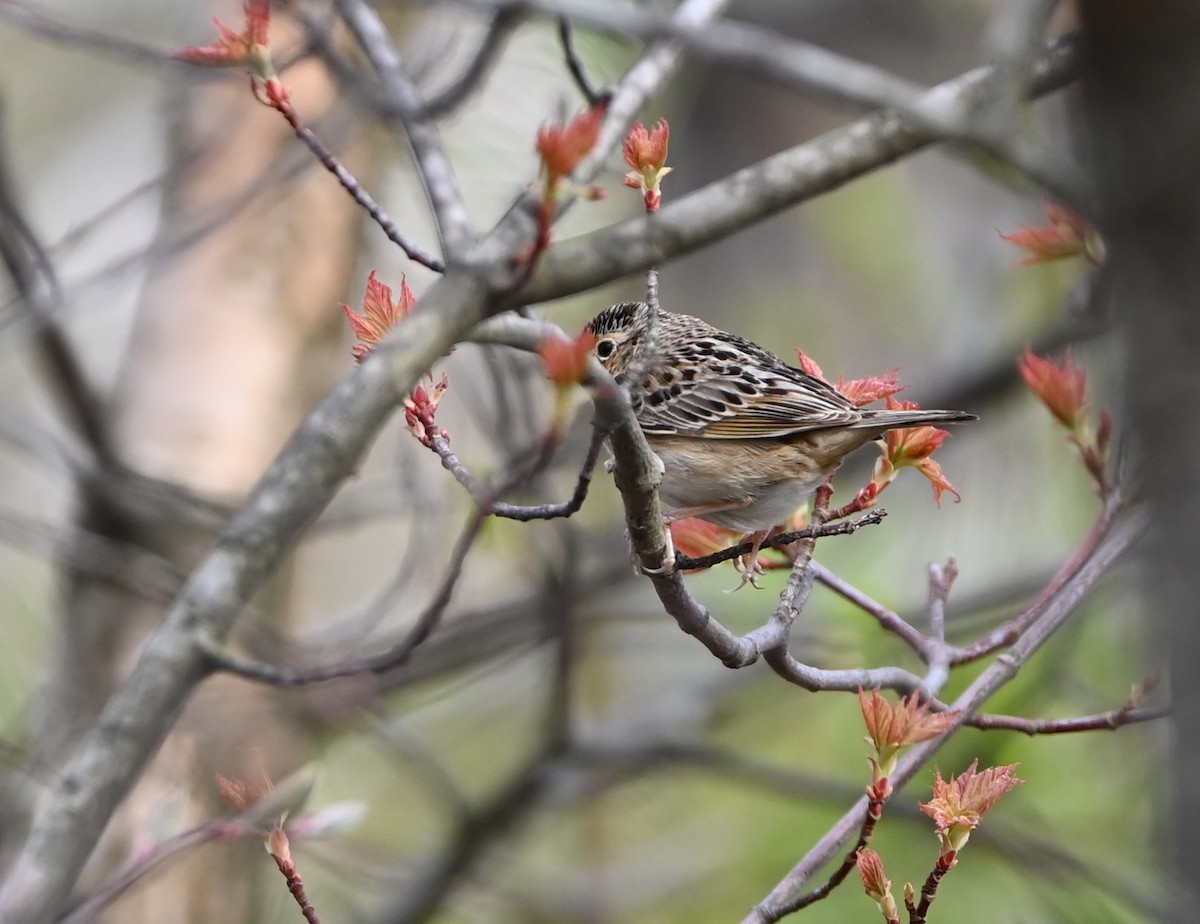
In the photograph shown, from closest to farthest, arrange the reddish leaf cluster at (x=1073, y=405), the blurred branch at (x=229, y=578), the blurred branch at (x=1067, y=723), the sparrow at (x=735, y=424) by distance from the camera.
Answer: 1. the blurred branch at (x=229, y=578)
2. the blurred branch at (x=1067, y=723)
3. the reddish leaf cluster at (x=1073, y=405)
4. the sparrow at (x=735, y=424)

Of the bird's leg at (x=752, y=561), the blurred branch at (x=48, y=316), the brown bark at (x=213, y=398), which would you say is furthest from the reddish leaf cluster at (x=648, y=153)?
the brown bark at (x=213, y=398)

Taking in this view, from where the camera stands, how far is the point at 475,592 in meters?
7.83

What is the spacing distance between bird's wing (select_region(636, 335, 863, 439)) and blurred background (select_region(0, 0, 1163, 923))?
0.70 meters

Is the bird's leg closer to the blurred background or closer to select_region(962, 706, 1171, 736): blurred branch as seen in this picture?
select_region(962, 706, 1171, 736): blurred branch

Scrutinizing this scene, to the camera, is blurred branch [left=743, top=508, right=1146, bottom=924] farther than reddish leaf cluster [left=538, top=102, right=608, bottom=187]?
Yes

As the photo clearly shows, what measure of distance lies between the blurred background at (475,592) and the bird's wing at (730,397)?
2.29ft

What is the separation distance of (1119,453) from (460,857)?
120 inches

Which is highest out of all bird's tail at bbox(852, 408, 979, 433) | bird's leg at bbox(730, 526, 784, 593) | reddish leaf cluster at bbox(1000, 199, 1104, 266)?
reddish leaf cluster at bbox(1000, 199, 1104, 266)

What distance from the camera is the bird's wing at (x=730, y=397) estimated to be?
331 cm

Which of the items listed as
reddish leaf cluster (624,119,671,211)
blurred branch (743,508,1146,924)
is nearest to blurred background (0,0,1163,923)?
blurred branch (743,508,1146,924)

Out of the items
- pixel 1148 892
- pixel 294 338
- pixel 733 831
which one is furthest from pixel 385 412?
pixel 733 831

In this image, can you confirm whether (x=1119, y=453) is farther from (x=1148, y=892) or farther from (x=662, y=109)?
(x=662, y=109)

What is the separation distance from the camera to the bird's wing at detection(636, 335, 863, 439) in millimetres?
3305

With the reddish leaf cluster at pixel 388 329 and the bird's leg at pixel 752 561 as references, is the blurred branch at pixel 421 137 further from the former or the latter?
the bird's leg at pixel 752 561
